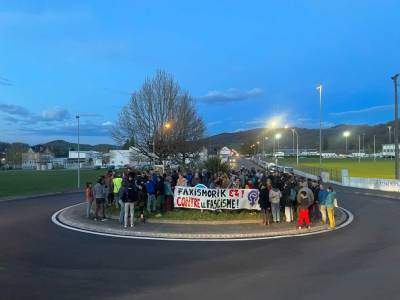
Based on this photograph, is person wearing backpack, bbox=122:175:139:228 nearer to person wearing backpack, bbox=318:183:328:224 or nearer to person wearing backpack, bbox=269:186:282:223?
person wearing backpack, bbox=269:186:282:223

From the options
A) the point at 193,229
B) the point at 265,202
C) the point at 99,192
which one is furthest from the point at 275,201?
the point at 99,192

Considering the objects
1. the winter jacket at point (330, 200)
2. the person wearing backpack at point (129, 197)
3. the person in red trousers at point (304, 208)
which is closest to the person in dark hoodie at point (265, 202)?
the person in red trousers at point (304, 208)

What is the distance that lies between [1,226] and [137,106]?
88.6ft

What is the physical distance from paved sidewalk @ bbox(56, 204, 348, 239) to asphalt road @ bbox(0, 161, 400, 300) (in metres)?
1.03

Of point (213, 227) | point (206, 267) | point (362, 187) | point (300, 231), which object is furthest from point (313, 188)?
point (362, 187)

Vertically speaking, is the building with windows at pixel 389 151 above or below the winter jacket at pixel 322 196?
above

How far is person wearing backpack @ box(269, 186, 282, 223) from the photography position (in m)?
17.3

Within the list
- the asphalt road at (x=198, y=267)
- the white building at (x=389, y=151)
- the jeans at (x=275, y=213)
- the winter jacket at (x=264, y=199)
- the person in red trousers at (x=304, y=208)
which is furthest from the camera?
the white building at (x=389, y=151)

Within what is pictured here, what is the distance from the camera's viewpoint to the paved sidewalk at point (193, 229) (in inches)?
600

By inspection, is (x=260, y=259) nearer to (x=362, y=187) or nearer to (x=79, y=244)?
(x=79, y=244)

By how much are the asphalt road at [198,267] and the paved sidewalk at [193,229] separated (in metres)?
1.03

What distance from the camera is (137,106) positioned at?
143 feet

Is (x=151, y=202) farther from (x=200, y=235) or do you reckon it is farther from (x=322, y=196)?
(x=322, y=196)

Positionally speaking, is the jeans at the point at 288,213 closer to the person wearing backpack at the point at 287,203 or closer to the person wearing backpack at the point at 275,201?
the person wearing backpack at the point at 287,203
